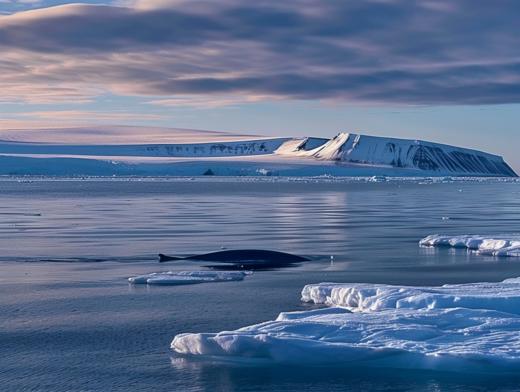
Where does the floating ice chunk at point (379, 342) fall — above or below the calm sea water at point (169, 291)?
above

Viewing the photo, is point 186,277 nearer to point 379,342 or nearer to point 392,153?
point 379,342

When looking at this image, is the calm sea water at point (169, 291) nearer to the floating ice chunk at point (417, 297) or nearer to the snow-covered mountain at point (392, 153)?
the floating ice chunk at point (417, 297)

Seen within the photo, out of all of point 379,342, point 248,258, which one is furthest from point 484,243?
point 379,342

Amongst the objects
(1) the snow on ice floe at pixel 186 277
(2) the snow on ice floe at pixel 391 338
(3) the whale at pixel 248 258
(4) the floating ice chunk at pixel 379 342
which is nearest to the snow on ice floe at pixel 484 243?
(3) the whale at pixel 248 258

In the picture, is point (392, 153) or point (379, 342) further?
point (392, 153)

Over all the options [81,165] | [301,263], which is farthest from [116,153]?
[301,263]

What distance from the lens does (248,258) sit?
1244 centimetres

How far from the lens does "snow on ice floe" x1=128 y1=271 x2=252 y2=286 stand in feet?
33.3

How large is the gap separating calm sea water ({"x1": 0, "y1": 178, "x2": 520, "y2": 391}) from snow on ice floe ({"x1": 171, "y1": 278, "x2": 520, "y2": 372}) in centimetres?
11

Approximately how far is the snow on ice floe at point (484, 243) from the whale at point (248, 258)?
3094mm

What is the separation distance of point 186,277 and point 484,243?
5.89 meters

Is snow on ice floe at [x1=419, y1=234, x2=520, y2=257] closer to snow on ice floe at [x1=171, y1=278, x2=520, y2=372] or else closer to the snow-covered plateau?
snow on ice floe at [x1=171, y1=278, x2=520, y2=372]

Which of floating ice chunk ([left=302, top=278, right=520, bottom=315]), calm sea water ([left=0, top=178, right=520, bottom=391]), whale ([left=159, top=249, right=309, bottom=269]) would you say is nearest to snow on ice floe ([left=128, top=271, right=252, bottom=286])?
calm sea water ([left=0, top=178, right=520, bottom=391])

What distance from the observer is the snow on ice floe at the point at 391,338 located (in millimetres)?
6051
